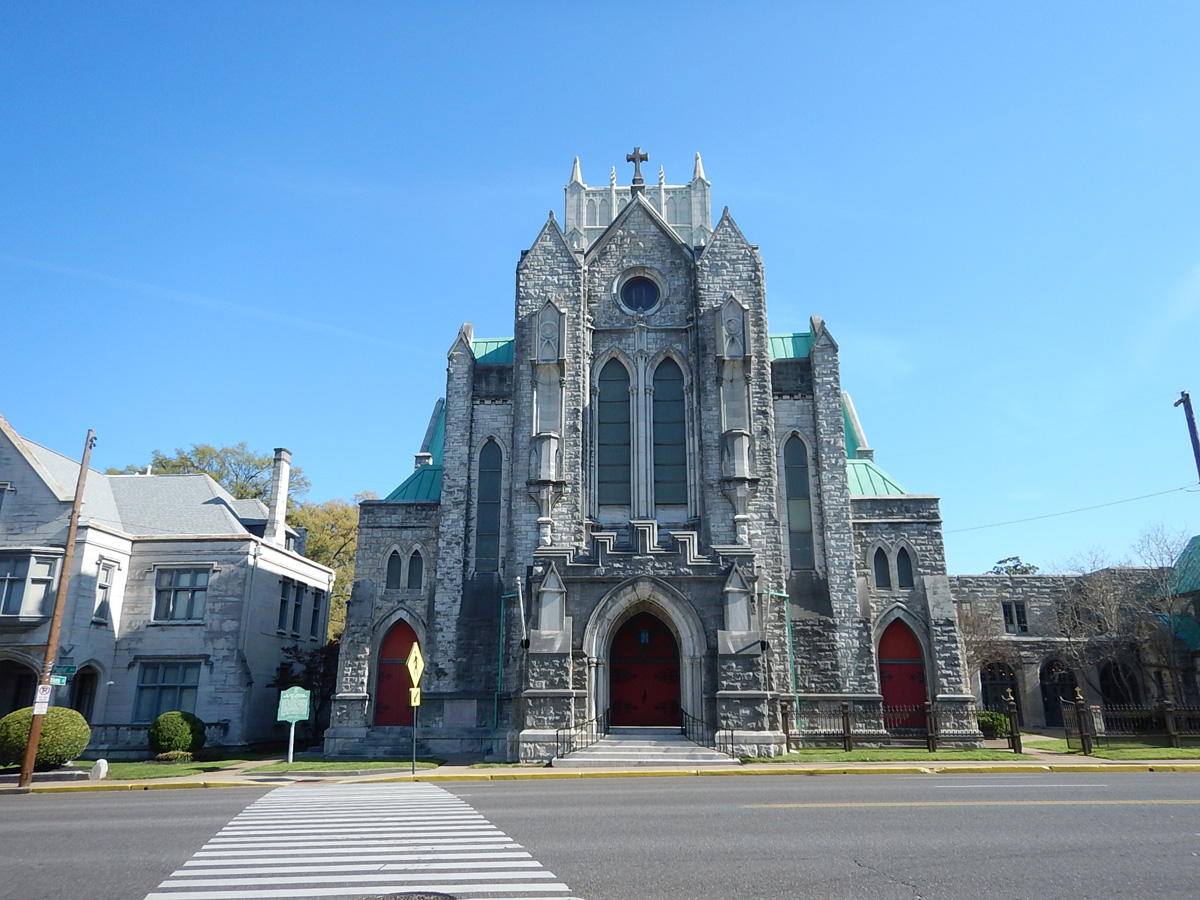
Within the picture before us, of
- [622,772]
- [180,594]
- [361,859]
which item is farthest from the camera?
[180,594]

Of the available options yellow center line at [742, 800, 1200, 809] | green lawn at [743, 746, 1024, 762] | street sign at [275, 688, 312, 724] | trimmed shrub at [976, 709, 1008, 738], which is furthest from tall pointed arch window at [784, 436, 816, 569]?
yellow center line at [742, 800, 1200, 809]

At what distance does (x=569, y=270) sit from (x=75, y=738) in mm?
20363

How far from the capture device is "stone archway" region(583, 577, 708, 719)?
22.8 m

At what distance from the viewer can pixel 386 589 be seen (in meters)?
28.8

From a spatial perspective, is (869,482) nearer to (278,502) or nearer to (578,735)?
(578,735)

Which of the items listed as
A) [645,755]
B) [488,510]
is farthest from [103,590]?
[645,755]

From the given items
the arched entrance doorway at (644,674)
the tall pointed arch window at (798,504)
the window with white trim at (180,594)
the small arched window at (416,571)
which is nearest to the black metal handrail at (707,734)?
the arched entrance doorway at (644,674)

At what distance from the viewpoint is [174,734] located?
25.6 meters

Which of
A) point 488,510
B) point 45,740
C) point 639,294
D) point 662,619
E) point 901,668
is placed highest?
point 639,294

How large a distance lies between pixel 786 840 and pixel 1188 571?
3435cm

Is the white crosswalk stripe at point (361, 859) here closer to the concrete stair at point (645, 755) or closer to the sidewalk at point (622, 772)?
the sidewalk at point (622, 772)

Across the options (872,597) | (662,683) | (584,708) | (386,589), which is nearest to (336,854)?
(584,708)

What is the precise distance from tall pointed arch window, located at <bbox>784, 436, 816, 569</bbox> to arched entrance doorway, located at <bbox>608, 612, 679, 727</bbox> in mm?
5541

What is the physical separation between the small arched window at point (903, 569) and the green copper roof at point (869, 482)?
215 centimetres
